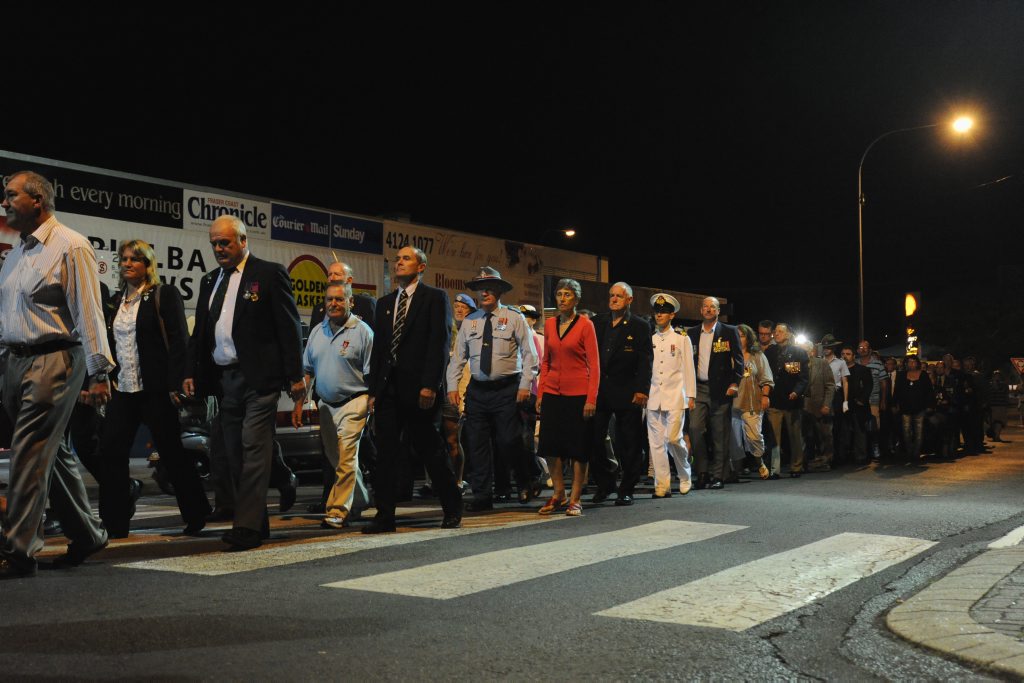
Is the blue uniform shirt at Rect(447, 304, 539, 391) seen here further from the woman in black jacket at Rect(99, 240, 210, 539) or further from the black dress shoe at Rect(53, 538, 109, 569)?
the black dress shoe at Rect(53, 538, 109, 569)

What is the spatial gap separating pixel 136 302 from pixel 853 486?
8074mm

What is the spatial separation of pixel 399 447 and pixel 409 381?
0.45 m

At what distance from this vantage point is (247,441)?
6.71 metres

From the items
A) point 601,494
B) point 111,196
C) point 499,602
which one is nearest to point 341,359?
point 601,494

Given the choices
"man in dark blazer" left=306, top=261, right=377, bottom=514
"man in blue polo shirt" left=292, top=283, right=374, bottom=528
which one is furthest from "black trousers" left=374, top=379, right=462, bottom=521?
"man in dark blazer" left=306, top=261, right=377, bottom=514

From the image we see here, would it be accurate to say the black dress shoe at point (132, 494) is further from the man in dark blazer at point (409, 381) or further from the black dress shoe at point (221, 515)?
the man in dark blazer at point (409, 381)

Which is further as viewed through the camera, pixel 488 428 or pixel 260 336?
pixel 488 428

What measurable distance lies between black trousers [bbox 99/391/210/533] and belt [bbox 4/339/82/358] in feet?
4.74

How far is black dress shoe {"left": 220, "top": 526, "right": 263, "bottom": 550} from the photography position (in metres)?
6.59

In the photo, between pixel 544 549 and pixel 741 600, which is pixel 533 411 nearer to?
pixel 544 549

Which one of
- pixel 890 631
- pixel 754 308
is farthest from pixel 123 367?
pixel 754 308

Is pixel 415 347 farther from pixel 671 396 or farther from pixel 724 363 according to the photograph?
pixel 724 363

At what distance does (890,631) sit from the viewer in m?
4.76

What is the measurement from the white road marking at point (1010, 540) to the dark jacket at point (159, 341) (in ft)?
17.6
